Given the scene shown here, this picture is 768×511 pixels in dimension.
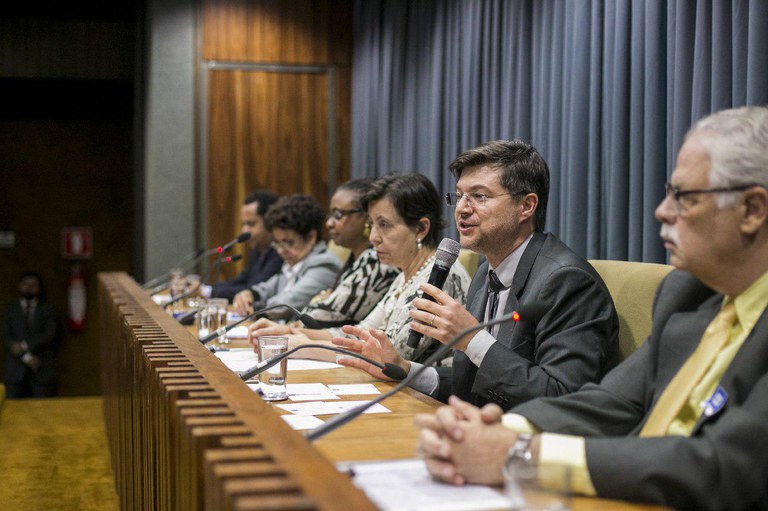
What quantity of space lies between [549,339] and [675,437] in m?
0.80

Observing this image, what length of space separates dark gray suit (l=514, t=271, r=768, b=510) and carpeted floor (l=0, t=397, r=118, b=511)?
2709 millimetres

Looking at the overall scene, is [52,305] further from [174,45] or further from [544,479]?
[544,479]

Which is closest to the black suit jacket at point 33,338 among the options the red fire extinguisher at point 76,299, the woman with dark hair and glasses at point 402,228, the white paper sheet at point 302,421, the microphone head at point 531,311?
the red fire extinguisher at point 76,299

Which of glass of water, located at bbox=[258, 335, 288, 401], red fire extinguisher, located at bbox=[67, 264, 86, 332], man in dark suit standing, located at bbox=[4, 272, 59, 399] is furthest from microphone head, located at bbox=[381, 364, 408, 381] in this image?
red fire extinguisher, located at bbox=[67, 264, 86, 332]

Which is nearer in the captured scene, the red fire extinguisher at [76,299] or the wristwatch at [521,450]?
the wristwatch at [521,450]

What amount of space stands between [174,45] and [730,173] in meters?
5.66

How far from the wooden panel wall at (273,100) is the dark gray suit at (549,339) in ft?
15.0

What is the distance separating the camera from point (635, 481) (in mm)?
1230

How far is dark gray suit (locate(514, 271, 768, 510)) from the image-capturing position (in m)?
1.21

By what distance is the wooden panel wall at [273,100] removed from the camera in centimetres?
657

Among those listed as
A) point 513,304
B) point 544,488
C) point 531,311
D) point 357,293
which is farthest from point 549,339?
point 357,293

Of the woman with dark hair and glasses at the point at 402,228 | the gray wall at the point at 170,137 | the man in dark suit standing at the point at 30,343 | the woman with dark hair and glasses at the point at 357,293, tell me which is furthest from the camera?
the man in dark suit standing at the point at 30,343

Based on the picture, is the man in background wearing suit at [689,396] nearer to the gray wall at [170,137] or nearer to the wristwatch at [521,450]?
the wristwatch at [521,450]

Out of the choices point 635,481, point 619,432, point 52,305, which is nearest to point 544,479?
point 635,481
